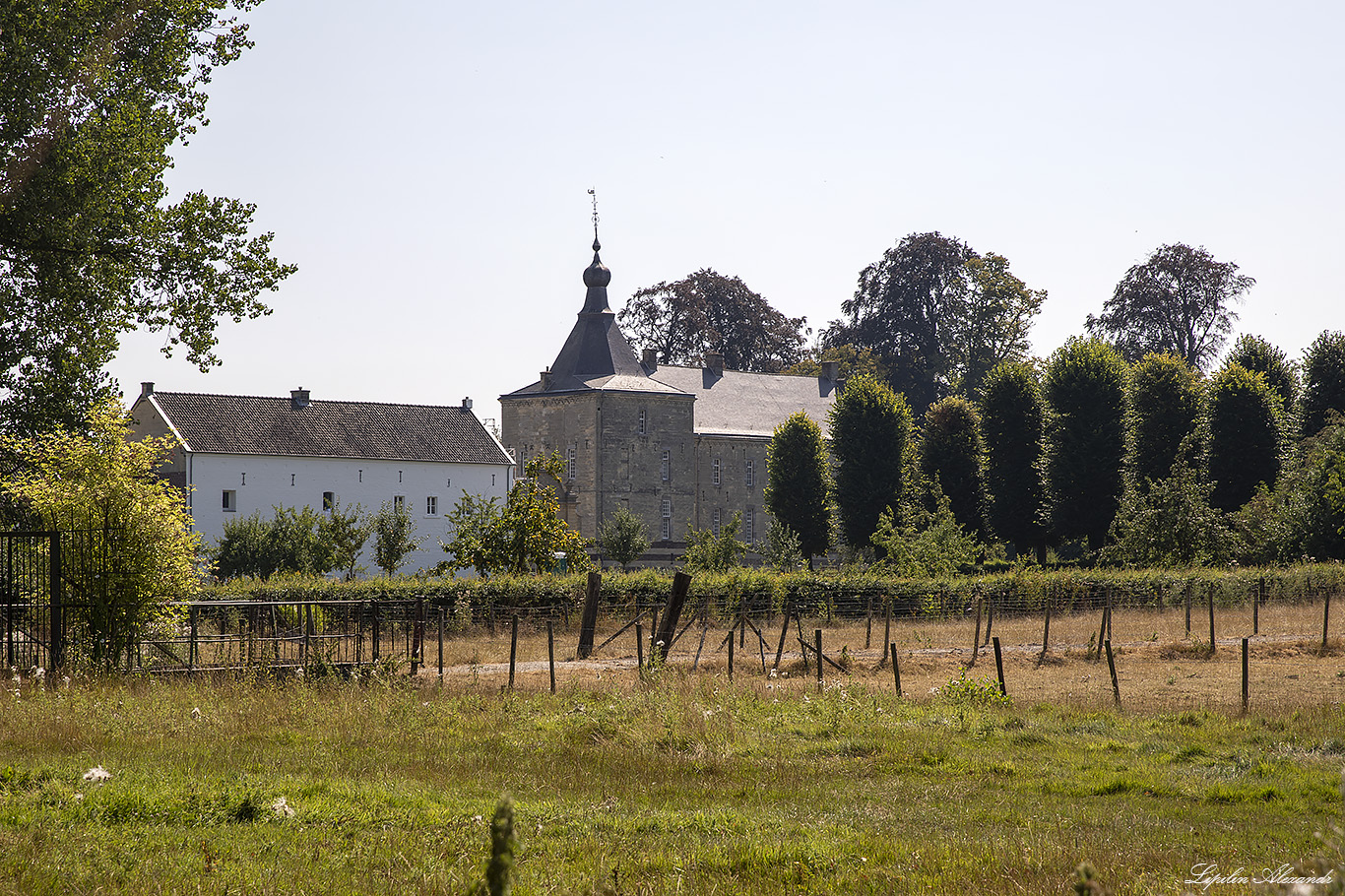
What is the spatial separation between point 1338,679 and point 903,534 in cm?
2305

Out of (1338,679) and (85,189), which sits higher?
(85,189)

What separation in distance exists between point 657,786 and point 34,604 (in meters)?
9.29

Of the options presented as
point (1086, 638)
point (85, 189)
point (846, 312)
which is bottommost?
point (1086, 638)

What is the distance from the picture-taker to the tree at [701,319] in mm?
78375

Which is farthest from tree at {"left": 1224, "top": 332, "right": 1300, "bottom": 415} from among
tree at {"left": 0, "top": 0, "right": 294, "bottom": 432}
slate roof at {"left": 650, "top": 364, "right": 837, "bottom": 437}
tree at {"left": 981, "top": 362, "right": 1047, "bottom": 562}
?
tree at {"left": 0, "top": 0, "right": 294, "bottom": 432}

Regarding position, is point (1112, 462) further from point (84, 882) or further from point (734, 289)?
point (84, 882)

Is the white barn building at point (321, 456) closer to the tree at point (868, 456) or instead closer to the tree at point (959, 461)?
the tree at point (868, 456)

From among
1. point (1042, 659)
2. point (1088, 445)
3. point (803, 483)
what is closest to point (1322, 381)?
point (1088, 445)

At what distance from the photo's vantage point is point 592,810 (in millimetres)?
Result: 8383

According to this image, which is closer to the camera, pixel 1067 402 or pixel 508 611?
pixel 508 611

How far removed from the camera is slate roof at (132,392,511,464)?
5425 centimetres

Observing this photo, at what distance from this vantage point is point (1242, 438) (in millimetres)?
45781

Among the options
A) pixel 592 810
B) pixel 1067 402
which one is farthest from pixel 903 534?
pixel 592 810

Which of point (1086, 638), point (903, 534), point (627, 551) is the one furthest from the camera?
point (627, 551)
